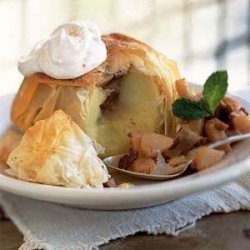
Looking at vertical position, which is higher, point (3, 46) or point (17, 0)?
point (17, 0)

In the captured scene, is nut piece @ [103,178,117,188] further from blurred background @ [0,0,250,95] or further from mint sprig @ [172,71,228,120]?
blurred background @ [0,0,250,95]

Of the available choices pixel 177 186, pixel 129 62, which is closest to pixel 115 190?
pixel 177 186

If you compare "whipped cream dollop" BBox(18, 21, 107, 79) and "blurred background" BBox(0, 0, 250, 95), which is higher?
"whipped cream dollop" BBox(18, 21, 107, 79)

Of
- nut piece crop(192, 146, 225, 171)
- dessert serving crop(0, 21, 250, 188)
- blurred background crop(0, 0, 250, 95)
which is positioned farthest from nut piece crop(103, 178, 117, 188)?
blurred background crop(0, 0, 250, 95)

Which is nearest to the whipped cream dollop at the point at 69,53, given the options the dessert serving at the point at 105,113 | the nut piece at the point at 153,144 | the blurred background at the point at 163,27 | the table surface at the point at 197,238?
the dessert serving at the point at 105,113

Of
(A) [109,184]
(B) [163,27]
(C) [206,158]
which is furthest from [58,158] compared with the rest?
(B) [163,27]

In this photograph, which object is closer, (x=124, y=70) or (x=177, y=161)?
(x=177, y=161)

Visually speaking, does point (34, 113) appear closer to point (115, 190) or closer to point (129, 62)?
point (129, 62)

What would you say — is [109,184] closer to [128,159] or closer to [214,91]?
[128,159]
